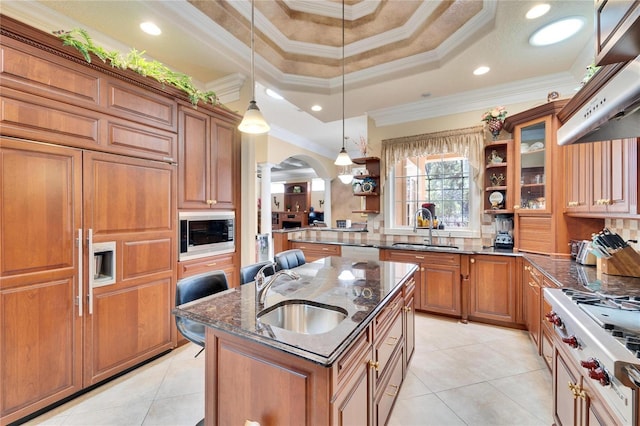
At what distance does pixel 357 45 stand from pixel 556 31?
177 centimetres

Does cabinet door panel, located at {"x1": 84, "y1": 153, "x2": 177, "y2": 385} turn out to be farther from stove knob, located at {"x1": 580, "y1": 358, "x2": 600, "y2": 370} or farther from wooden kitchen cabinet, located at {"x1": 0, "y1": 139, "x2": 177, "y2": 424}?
stove knob, located at {"x1": 580, "y1": 358, "x2": 600, "y2": 370}

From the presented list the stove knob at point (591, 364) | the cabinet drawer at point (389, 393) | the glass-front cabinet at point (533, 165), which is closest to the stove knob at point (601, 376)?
the stove knob at point (591, 364)

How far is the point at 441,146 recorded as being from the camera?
380cm

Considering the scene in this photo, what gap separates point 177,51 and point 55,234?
6.74ft

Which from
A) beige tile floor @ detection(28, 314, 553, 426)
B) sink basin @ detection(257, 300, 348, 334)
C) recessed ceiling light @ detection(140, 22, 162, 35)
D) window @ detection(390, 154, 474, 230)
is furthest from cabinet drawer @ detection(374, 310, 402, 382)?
recessed ceiling light @ detection(140, 22, 162, 35)

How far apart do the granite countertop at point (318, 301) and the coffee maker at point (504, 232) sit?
1.82 m

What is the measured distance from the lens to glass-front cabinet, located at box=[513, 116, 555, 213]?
9.25ft

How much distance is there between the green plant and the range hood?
9.28ft

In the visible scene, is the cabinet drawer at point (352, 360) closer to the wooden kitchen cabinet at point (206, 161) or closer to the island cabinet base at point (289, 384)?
the island cabinet base at point (289, 384)

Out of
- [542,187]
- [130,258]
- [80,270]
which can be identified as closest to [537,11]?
[542,187]

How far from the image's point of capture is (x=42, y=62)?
5.67ft

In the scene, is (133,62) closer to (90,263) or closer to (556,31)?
(90,263)

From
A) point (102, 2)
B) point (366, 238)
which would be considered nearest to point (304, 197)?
point (366, 238)

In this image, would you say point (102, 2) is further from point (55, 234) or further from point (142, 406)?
point (142, 406)
